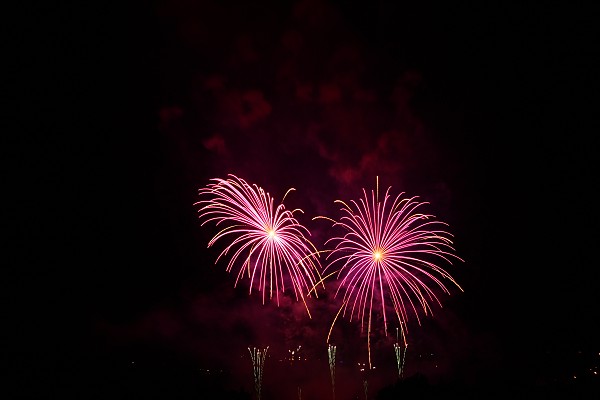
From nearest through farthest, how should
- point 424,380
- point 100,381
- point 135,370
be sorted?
point 100,381, point 424,380, point 135,370

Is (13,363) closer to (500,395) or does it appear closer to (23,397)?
(23,397)

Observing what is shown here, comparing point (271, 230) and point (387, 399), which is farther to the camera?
point (387, 399)

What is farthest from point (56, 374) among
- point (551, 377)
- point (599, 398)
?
point (551, 377)

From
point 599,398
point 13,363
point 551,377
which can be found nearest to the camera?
point 13,363

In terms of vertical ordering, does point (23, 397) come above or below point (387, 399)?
below

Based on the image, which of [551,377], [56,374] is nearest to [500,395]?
[551,377]

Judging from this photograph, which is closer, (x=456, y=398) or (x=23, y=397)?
(x=23, y=397)

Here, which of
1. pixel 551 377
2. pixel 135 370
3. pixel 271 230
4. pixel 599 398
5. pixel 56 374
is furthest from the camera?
pixel 551 377

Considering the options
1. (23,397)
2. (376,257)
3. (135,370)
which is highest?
(135,370)

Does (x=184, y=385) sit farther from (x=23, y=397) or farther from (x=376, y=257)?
(x=376, y=257)
